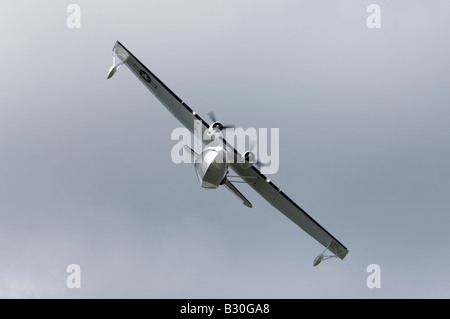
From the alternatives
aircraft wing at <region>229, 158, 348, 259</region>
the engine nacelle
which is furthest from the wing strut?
the engine nacelle

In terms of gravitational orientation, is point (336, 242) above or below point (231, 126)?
below

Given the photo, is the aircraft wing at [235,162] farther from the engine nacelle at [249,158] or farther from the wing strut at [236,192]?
the engine nacelle at [249,158]

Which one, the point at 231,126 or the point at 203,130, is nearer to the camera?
the point at 231,126

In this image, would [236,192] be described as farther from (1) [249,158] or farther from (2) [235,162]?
(1) [249,158]

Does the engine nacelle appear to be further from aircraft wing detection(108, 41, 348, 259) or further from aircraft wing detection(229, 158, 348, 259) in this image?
aircraft wing detection(229, 158, 348, 259)

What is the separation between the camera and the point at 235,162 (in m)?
40.6

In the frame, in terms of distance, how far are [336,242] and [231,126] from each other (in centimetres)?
1481

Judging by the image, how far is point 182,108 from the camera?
41.1m

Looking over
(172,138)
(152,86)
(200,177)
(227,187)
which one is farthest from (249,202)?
(152,86)

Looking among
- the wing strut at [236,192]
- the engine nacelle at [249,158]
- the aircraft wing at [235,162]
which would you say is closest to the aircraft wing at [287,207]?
the aircraft wing at [235,162]

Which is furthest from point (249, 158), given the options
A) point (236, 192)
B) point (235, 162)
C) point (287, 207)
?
point (287, 207)
